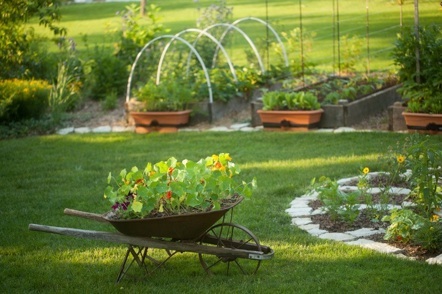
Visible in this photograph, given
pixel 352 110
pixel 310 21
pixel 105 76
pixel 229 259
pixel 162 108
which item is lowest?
pixel 229 259

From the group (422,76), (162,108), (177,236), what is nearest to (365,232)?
(177,236)

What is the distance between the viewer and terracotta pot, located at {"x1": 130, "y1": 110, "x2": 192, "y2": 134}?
1122cm

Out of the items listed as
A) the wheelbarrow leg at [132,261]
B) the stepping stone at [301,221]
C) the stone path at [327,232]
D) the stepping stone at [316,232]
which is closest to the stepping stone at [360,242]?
the stone path at [327,232]

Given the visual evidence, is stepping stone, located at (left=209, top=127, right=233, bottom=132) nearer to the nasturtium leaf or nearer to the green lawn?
the green lawn

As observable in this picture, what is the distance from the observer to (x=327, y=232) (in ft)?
20.2

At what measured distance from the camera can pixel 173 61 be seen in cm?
1330

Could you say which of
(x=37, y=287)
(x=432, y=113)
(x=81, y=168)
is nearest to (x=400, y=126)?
(x=432, y=113)

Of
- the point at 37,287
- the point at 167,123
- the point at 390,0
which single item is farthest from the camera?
the point at 390,0

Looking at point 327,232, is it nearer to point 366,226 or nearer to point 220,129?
point 366,226

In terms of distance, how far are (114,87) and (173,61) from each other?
1071 mm

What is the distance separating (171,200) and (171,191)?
66mm

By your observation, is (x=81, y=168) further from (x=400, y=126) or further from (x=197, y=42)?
(x=197, y=42)

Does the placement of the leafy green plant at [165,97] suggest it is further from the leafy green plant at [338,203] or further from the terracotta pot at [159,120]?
the leafy green plant at [338,203]

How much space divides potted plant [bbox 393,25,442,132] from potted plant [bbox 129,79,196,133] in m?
3.05
